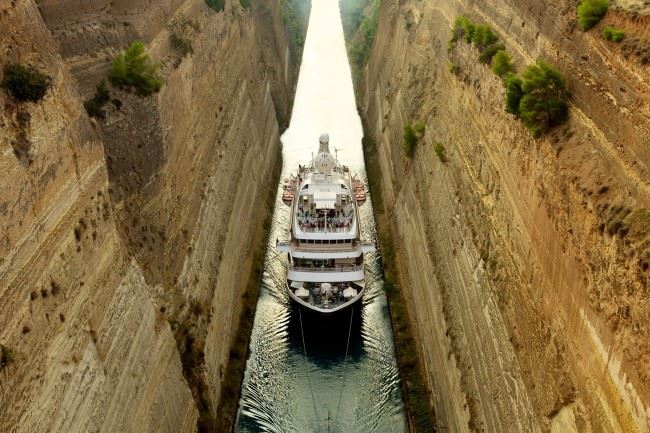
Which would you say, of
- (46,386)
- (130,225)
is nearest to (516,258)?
(130,225)

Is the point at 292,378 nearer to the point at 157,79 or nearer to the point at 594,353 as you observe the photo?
the point at 157,79

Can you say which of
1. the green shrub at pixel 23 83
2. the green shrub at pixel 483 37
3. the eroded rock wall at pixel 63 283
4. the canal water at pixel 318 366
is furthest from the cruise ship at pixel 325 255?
the green shrub at pixel 23 83

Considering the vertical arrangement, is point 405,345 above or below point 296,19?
above

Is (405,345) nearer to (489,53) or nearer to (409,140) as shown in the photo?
(409,140)

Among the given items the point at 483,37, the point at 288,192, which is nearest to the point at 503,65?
the point at 483,37

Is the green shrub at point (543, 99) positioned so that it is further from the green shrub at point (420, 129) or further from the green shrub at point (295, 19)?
the green shrub at point (295, 19)

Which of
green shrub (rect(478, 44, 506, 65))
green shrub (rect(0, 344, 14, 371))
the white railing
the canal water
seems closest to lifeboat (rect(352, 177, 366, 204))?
the canal water
